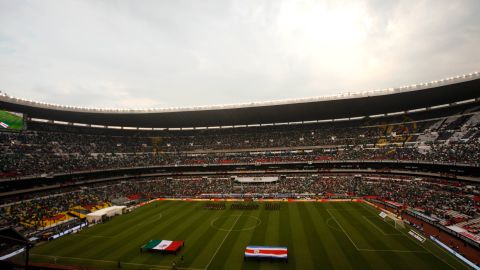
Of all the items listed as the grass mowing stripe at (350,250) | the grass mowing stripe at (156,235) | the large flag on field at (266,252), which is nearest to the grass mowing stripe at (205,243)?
the grass mowing stripe at (156,235)

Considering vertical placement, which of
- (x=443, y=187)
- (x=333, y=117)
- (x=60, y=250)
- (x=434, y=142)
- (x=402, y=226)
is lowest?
(x=60, y=250)

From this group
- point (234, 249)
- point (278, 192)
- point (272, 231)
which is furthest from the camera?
point (278, 192)

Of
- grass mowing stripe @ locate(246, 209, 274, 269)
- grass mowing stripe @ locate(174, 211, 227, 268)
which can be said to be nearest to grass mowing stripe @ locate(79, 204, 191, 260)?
grass mowing stripe @ locate(174, 211, 227, 268)

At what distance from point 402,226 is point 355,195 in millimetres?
19737

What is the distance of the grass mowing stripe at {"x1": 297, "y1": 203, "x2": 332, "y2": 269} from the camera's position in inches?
909

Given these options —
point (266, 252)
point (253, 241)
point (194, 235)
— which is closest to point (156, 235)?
point (194, 235)

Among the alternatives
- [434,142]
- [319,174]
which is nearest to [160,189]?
[319,174]

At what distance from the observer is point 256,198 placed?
171ft

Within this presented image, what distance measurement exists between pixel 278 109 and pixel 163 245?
135ft

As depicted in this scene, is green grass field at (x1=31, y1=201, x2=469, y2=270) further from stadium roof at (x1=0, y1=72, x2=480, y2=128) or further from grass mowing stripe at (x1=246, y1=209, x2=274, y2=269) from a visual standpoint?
stadium roof at (x1=0, y1=72, x2=480, y2=128)

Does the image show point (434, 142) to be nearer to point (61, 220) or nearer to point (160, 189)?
point (160, 189)

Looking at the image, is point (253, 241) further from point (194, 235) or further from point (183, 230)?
point (183, 230)

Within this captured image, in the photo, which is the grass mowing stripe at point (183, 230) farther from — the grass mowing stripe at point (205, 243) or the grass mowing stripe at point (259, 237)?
the grass mowing stripe at point (259, 237)

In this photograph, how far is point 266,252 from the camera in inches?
939
